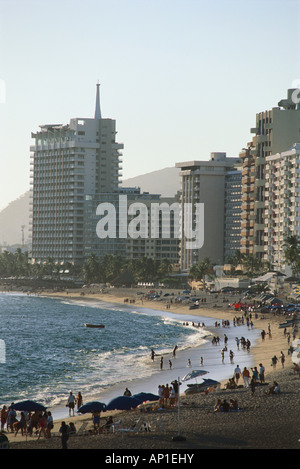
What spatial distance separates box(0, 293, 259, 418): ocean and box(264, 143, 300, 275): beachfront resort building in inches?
1360

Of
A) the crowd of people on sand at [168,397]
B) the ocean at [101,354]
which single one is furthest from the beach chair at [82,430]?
the ocean at [101,354]

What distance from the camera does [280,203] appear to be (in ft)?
615

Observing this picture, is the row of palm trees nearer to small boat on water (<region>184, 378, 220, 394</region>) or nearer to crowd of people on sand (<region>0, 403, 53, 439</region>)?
small boat on water (<region>184, 378, 220, 394</region>)

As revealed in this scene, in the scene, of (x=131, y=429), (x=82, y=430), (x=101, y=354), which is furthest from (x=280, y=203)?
(x=131, y=429)

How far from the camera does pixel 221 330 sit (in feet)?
396

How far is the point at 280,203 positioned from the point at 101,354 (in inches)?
3815

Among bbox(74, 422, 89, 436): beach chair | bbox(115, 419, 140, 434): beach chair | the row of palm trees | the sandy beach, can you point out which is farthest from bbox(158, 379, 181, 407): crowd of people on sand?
the row of palm trees

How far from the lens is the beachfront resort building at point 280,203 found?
17912cm

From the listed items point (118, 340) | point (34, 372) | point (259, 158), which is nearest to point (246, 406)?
point (34, 372)

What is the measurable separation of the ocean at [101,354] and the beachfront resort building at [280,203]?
3455 centimetres

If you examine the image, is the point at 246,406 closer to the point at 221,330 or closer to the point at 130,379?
the point at 130,379

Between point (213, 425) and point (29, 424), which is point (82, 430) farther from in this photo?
point (213, 425)

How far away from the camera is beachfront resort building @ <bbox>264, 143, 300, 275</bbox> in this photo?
179125mm

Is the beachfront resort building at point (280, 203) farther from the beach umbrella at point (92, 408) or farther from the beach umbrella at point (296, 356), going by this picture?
the beach umbrella at point (92, 408)
